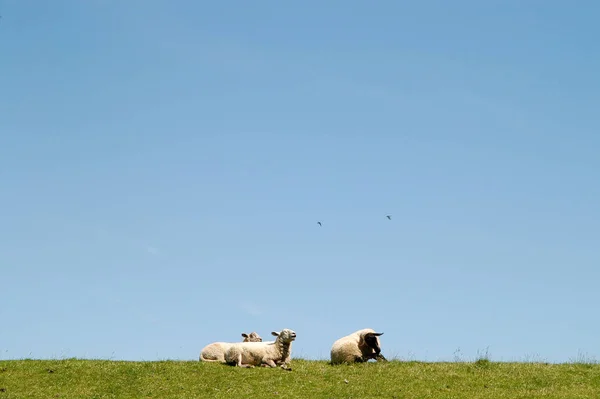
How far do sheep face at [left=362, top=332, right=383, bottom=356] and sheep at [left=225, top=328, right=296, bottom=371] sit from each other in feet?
13.2

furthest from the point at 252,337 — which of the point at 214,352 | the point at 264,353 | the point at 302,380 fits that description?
the point at 302,380

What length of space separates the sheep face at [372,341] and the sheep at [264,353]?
13.2 ft

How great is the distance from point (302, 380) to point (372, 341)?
6.92 m

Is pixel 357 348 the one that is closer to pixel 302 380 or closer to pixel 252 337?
pixel 302 380

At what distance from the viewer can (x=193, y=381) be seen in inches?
1484

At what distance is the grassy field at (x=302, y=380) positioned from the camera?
1362 inches

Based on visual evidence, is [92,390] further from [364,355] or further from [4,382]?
[364,355]

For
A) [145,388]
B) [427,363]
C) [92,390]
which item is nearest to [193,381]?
[145,388]

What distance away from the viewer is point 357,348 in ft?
139

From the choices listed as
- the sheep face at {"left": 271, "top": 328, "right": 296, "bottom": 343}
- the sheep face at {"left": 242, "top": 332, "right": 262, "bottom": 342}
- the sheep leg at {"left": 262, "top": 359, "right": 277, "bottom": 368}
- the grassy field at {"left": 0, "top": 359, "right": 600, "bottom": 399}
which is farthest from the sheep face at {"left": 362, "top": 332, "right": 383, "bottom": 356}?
the sheep face at {"left": 242, "top": 332, "right": 262, "bottom": 342}

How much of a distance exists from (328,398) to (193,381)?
7.34m

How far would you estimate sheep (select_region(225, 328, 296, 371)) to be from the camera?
136 feet

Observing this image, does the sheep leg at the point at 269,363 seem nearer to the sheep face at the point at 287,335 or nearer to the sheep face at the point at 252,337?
the sheep face at the point at 287,335

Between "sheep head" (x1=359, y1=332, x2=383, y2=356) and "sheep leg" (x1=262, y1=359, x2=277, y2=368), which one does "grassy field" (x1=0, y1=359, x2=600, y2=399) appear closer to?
"sheep leg" (x1=262, y1=359, x2=277, y2=368)
